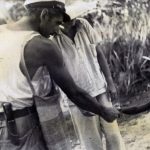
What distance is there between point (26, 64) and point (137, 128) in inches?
26.1

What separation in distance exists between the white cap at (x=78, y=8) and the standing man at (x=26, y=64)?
0.06 metres

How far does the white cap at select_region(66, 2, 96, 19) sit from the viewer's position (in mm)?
2812

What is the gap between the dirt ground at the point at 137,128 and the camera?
9.67 ft

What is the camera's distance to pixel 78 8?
2.84 metres

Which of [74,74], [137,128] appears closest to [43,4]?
[74,74]

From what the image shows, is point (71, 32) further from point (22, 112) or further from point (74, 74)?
point (22, 112)

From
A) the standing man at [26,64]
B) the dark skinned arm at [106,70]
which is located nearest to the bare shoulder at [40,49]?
the standing man at [26,64]

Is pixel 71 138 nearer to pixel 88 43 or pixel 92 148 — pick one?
pixel 92 148

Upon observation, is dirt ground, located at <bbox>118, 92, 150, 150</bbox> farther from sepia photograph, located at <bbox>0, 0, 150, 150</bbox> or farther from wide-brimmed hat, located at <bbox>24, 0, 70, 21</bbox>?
wide-brimmed hat, located at <bbox>24, 0, 70, 21</bbox>

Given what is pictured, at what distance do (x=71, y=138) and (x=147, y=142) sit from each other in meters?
0.43


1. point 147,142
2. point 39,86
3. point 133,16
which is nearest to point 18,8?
point 39,86

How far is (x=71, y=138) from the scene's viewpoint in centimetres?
282

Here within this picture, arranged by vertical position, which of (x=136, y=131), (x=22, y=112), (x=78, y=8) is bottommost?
(x=136, y=131)

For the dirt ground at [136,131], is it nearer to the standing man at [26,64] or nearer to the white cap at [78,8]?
the standing man at [26,64]
